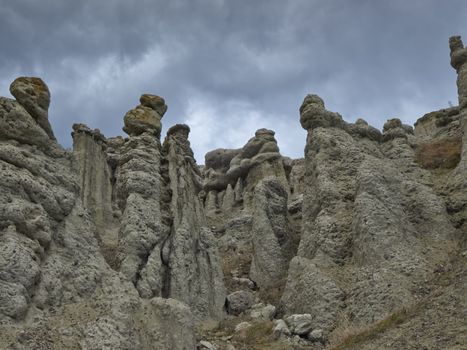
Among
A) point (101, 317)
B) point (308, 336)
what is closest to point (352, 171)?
point (308, 336)

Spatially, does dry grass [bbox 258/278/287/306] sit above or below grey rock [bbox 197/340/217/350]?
above

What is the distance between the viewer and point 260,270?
30766 millimetres

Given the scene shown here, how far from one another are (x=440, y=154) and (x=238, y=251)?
15.9 metres

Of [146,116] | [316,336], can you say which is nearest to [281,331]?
[316,336]

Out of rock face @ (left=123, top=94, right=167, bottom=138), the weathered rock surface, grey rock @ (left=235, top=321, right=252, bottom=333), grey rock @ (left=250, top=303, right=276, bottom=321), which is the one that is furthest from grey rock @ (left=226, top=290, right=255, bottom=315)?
rock face @ (left=123, top=94, right=167, bottom=138)

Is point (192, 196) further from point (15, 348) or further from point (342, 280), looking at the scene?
point (15, 348)

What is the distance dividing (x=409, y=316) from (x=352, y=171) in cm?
1272

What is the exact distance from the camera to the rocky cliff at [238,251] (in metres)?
14.0

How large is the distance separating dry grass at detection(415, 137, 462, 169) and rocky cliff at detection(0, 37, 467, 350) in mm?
128

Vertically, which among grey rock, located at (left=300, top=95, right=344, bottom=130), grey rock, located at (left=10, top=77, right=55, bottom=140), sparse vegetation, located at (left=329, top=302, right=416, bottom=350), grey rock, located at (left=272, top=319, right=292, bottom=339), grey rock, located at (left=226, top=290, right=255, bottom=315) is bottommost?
sparse vegetation, located at (left=329, top=302, right=416, bottom=350)

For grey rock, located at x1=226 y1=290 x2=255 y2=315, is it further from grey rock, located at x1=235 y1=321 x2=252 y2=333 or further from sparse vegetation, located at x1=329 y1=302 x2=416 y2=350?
sparse vegetation, located at x1=329 y1=302 x2=416 y2=350

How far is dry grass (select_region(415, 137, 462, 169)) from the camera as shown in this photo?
29.5 m

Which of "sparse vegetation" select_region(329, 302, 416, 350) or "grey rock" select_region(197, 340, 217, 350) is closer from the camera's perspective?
"sparse vegetation" select_region(329, 302, 416, 350)

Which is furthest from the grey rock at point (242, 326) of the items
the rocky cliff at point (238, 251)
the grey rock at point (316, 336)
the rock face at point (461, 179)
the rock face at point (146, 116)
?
the rock face at point (146, 116)
